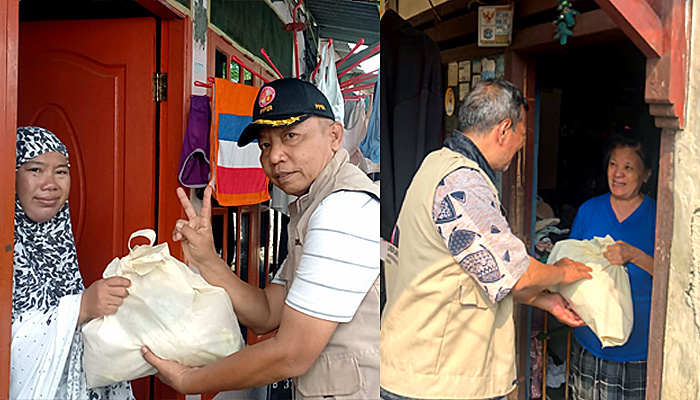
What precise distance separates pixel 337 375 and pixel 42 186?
2.79 ft

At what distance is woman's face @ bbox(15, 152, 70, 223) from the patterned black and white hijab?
1 centimetres

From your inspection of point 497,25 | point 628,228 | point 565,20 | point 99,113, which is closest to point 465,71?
point 497,25

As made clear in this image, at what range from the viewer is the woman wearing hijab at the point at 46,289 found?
1.26m

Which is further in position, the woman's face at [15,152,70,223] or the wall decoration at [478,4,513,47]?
the wall decoration at [478,4,513,47]

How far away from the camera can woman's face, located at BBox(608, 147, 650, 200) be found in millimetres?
1420

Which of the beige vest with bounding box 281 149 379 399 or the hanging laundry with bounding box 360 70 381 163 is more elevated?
the hanging laundry with bounding box 360 70 381 163

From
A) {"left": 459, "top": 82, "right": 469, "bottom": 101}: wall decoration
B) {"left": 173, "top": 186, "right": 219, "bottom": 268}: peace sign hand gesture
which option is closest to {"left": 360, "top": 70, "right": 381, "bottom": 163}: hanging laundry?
{"left": 459, "top": 82, "right": 469, "bottom": 101}: wall decoration

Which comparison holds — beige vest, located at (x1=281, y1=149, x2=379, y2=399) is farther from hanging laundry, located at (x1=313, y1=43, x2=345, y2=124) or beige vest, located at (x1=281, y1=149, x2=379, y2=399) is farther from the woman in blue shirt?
Answer: the woman in blue shirt

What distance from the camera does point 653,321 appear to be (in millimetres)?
1453

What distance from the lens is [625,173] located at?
4.69 feet

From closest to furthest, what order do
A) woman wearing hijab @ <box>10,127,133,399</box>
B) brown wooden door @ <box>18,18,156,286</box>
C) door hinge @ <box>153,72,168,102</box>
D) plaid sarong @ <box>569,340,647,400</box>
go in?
woman wearing hijab @ <box>10,127,133,399</box>
plaid sarong @ <box>569,340,647,400</box>
brown wooden door @ <box>18,18,156,286</box>
door hinge @ <box>153,72,168,102</box>

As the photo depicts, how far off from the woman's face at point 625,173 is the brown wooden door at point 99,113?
1.41 metres

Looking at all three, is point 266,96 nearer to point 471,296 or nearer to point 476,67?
point 476,67

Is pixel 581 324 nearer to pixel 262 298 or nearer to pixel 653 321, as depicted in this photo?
pixel 653 321
